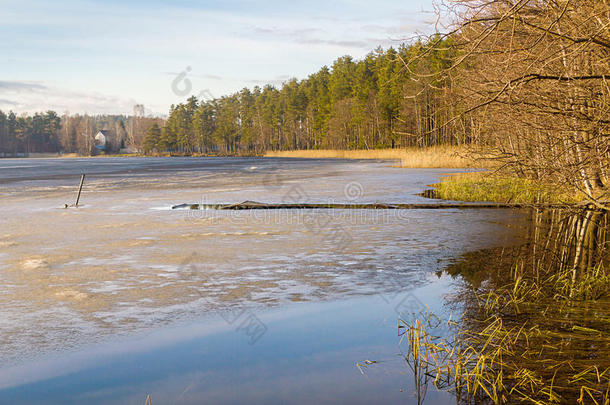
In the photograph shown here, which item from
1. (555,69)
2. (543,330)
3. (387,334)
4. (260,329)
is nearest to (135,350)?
(260,329)

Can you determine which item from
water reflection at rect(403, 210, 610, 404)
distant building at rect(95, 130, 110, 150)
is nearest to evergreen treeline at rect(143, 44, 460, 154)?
distant building at rect(95, 130, 110, 150)

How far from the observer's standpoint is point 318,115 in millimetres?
133000

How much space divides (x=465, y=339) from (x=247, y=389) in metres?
2.49

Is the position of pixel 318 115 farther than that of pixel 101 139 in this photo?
No

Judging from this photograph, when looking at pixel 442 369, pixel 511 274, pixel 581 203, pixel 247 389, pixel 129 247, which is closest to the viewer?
pixel 247 389

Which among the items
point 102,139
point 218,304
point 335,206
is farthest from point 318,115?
point 218,304

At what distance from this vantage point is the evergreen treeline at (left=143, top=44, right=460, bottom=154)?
95.3 meters

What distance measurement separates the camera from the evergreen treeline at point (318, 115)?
3752 inches

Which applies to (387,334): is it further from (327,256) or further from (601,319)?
(327,256)

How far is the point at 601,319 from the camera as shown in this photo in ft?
22.7

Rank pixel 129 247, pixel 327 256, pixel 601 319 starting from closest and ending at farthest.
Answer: pixel 601 319
pixel 327 256
pixel 129 247

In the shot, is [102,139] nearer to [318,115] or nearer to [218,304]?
[318,115]

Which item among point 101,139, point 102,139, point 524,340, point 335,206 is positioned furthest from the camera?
point 101,139

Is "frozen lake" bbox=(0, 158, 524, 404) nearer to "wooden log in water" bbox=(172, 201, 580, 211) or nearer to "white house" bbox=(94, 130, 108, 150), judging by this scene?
"wooden log in water" bbox=(172, 201, 580, 211)
